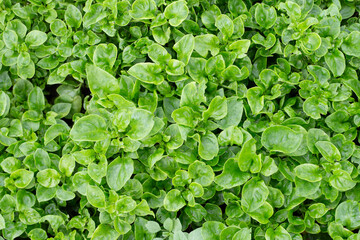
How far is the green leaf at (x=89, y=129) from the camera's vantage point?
167 centimetres

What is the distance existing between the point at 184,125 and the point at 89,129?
1.44 ft

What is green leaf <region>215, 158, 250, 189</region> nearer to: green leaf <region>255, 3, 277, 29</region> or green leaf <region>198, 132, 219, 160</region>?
green leaf <region>198, 132, 219, 160</region>

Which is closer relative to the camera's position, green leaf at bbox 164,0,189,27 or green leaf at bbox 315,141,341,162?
green leaf at bbox 315,141,341,162

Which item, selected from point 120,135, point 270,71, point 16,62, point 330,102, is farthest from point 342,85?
A: point 16,62

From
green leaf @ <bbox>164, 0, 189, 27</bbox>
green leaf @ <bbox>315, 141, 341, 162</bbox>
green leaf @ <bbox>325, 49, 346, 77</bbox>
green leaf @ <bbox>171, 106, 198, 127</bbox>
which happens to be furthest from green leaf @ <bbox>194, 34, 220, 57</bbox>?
green leaf @ <bbox>315, 141, 341, 162</bbox>

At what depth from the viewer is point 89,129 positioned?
5.60ft

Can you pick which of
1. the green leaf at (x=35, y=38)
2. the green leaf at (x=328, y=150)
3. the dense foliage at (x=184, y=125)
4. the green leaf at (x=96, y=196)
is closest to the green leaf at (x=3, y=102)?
the dense foliage at (x=184, y=125)

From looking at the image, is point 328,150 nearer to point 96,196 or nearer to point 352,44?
point 352,44

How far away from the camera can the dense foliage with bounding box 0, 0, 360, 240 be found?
172cm

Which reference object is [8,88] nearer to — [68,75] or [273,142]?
[68,75]

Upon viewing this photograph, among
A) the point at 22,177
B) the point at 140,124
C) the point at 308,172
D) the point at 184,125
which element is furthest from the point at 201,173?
the point at 22,177

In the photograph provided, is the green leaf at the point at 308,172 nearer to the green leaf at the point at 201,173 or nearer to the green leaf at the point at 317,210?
the green leaf at the point at 317,210

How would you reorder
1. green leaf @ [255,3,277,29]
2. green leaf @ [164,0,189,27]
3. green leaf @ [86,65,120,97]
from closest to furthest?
green leaf @ [86,65,120,97] → green leaf @ [164,0,189,27] → green leaf @ [255,3,277,29]

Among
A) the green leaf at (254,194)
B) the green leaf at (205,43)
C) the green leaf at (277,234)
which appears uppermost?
the green leaf at (205,43)
